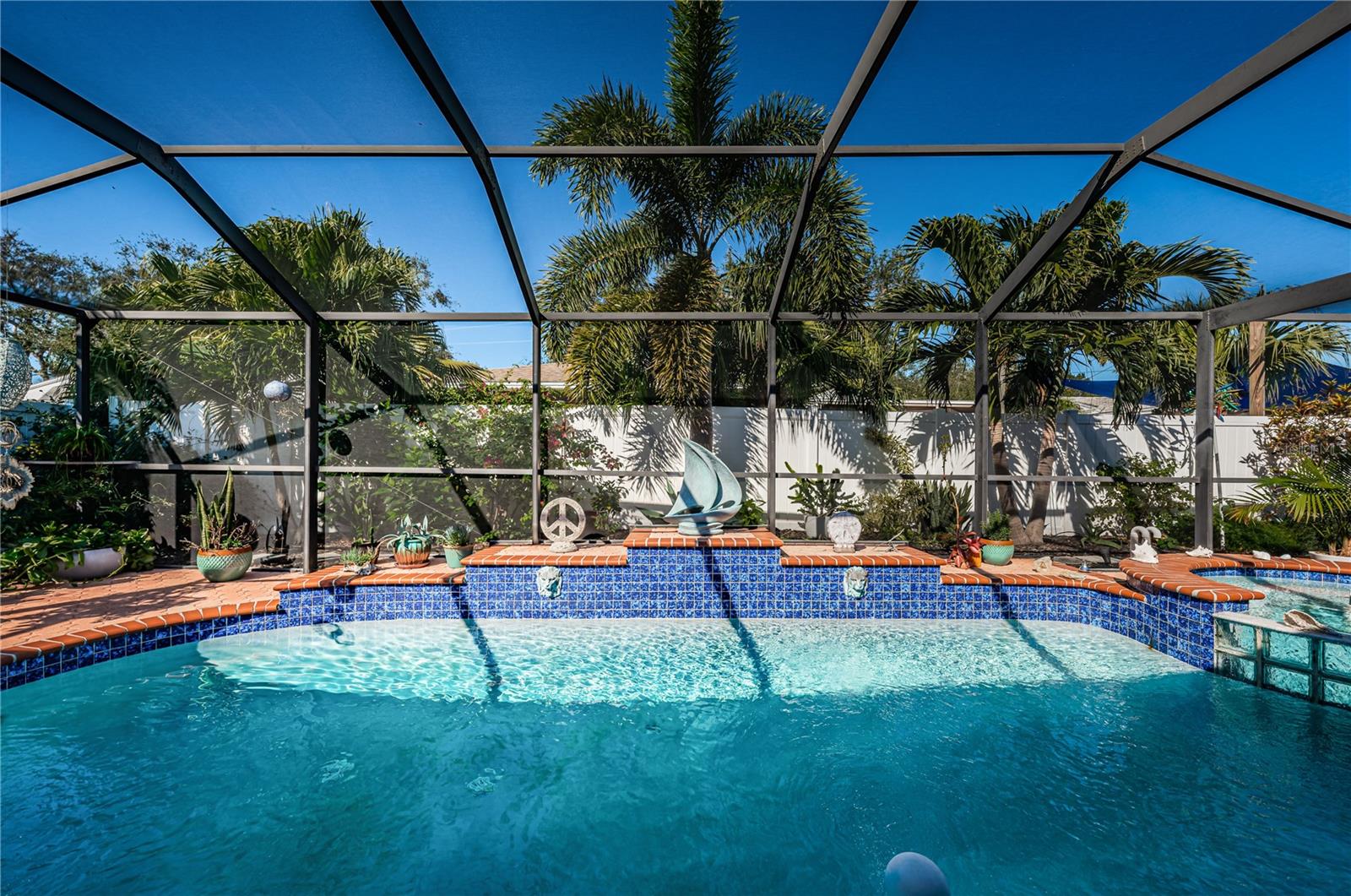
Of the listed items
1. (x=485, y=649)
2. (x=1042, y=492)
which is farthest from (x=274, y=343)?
(x=1042, y=492)

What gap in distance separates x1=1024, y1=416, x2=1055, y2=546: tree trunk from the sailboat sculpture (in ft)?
17.0

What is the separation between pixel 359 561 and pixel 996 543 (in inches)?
265

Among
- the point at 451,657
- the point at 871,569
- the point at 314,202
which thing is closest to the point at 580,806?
the point at 451,657

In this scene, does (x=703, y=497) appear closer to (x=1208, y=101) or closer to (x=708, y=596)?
(x=708, y=596)

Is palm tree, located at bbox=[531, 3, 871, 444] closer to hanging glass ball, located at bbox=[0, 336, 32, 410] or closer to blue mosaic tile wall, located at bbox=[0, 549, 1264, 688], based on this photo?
blue mosaic tile wall, located at bbox=[0, 549, 1264, 688]

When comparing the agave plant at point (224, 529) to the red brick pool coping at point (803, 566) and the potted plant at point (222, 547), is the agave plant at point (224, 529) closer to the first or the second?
the potted plant at point (222, 547)

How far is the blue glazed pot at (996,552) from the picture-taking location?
644 centimetres

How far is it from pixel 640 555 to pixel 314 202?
561cm

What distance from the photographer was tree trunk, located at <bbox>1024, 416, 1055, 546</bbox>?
890 centimetres

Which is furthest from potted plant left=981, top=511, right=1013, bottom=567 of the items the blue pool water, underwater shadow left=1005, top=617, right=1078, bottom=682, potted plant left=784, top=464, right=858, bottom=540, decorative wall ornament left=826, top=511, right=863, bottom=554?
potted plant left=784, top=464, right=858, bottom=540

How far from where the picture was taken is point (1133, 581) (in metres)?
5.52

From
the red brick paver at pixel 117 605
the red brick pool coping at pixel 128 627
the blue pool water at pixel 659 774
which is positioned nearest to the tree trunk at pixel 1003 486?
the blue pool water at pixel 659 774

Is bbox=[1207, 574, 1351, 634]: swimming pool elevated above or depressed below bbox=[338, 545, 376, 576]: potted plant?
below

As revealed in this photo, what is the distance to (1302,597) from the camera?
18.6 ft
